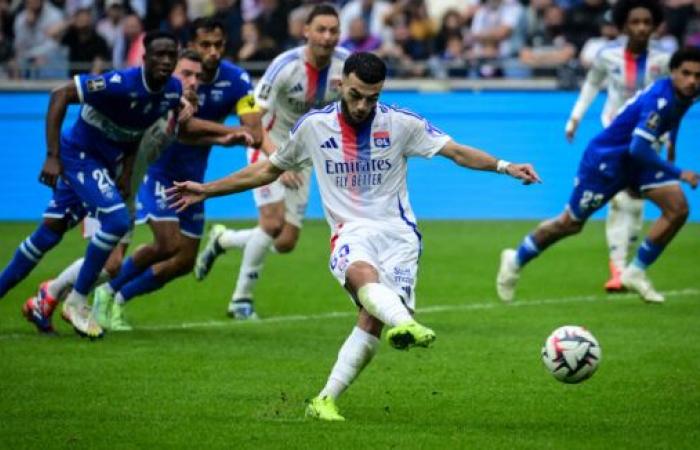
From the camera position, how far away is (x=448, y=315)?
13609 millimetres

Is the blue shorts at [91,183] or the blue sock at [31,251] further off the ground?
the blue shorts at [91,183]

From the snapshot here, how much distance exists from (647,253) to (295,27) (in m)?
10.6

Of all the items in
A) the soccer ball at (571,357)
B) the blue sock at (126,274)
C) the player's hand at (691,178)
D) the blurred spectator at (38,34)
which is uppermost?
the soccer ball at (571,357)

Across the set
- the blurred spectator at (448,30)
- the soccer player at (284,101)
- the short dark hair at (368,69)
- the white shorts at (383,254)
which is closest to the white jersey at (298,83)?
the soccer player at (284,101)

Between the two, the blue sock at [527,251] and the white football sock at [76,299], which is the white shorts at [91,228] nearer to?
the white football sock at [76,299]

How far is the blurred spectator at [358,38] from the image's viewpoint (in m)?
22.6

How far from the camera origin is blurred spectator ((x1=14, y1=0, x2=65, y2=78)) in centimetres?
2264

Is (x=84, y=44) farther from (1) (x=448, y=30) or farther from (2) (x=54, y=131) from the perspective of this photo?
(2) (x=54, y=131)

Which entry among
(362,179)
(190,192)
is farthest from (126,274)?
(362,179)

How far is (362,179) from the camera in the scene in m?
8.95

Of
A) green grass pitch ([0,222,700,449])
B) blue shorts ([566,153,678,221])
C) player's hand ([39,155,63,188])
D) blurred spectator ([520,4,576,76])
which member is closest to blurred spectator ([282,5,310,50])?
blurred spectator ([520,4,576,76])

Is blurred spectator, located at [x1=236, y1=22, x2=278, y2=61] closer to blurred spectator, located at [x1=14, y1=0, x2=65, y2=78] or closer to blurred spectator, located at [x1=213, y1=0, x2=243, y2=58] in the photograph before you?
blurred spectator, located at [x1=213, y1=0, x2=243, y2=58]

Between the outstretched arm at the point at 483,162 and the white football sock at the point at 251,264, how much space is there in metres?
4.76

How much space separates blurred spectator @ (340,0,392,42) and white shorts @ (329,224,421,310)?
1536 centimetres
